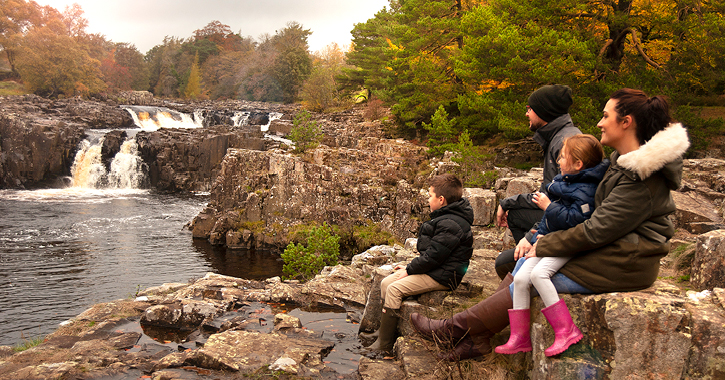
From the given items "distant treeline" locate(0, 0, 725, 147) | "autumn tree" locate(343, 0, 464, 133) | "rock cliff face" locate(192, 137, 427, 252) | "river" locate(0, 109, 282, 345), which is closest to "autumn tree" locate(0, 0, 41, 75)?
"river" locate(0, 109, 282, 345)

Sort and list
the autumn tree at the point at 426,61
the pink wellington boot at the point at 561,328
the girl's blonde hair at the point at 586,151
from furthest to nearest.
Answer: the autumn tree at the point at 426,61
the girl's blonde hair at the point at 586,151
the pink wellington boot at the point at 561,328

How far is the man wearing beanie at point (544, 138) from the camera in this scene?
446cm

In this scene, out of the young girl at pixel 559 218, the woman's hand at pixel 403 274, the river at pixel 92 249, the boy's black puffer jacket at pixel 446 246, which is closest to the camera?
the young girl at pixel 559 218

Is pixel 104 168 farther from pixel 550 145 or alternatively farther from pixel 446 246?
pixel 550 145

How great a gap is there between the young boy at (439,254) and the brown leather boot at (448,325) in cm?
42

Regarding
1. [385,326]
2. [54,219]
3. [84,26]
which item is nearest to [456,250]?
[385,326]

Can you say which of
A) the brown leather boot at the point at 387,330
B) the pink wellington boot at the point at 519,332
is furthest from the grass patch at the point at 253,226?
the pink wellington boot at the point at 519,332

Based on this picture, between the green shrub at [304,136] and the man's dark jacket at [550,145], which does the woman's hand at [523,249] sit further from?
the green shrub at [304,136]

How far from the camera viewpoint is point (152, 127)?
3981 cm

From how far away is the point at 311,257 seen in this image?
1238 centimetres

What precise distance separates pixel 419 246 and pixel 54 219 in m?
24.9

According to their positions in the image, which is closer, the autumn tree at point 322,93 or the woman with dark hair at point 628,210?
the woman with dark hair at point 628,210

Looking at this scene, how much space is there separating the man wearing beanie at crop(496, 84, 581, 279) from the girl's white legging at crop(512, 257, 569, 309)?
3.18ft

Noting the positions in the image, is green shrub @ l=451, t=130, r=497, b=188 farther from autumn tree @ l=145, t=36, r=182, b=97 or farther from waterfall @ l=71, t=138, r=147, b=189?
autumn tree @ l=145, t=36, r=182, b=97
